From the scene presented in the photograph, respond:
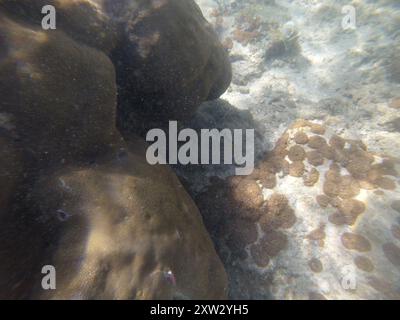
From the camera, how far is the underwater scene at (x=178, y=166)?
228 centimetres

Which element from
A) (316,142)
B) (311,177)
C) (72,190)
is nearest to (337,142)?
(316,142)

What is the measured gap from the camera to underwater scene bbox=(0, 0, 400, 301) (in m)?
2.28

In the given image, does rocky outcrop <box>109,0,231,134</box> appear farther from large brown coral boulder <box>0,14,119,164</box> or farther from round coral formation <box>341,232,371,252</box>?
round coral formation <box>341,232,371,252</box>

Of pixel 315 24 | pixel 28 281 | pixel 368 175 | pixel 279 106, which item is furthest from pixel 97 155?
pixel 315 24

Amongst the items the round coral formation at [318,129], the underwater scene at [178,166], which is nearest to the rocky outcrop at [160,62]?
the underwater scene at [178,166]

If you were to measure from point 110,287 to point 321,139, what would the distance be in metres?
4.84

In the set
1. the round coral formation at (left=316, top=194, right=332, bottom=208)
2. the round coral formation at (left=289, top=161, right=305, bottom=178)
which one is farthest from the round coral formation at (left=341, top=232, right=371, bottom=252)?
the round coral formation at (left=289, top=161, right=305, bottom=178)

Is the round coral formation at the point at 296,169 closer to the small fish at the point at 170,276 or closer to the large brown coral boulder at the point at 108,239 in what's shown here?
the large brown coral boulder at the point at 108,239

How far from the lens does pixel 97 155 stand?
9.33 feet

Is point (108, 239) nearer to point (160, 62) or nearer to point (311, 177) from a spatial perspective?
point (160, 62)

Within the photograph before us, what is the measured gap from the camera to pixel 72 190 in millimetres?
2445

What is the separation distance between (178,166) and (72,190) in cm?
262

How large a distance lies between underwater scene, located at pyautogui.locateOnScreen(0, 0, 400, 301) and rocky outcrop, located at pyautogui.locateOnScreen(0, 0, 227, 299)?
0.04ft

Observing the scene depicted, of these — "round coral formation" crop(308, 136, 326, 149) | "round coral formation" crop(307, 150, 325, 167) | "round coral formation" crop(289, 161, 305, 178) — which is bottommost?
"round coral formation" crop(289, 161, 305, 178)
